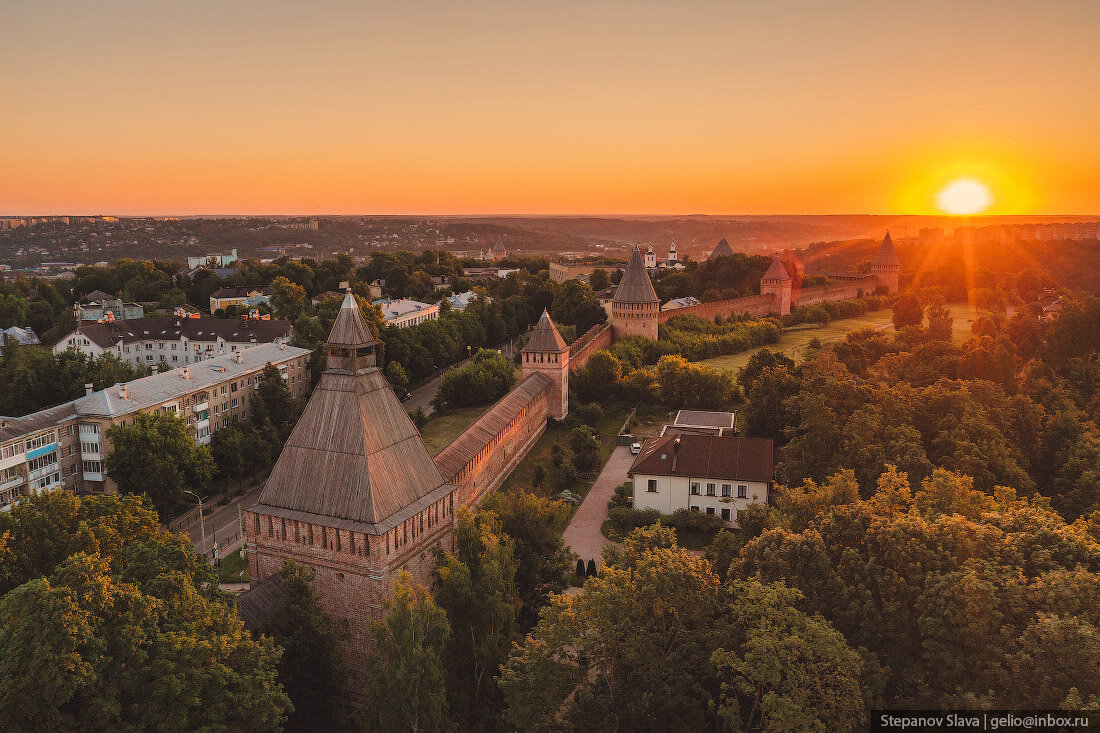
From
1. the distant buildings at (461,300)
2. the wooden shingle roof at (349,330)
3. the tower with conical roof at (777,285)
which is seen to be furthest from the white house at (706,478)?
the tower with conical roof at (777,285)

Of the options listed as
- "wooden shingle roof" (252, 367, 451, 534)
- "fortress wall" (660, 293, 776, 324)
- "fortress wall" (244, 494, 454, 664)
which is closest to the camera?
"fortress wall" (244, 494, 454, 664)

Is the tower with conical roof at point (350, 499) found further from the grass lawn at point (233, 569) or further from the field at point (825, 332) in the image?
the field at point (825, 332)

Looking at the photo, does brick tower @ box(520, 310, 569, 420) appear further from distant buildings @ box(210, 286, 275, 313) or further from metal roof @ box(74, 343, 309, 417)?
distant buildings @ box(210, 286, 275, 313)

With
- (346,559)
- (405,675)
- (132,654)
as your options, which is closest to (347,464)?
(346,559)

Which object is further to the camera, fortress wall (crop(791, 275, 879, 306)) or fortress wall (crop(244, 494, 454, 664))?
fortress wall (crop(791, 275, 879, 306))

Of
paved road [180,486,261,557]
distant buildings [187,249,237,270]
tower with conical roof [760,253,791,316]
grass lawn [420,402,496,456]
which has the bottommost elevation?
paved road [180,486,261,557]

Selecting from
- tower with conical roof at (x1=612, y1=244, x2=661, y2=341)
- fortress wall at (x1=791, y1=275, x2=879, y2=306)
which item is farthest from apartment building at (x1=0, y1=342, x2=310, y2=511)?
fortress wall at (x1=791, y1=275, x2=879, y2=306)

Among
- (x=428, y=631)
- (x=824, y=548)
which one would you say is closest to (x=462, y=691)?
(x=428, y=631)
